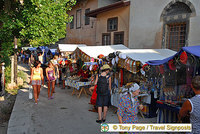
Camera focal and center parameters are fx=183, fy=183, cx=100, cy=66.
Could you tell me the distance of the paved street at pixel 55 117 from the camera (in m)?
5.09

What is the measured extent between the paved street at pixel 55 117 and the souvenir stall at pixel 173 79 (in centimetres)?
116

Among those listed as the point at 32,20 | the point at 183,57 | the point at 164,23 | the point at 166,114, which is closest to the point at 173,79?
the point at 166,114

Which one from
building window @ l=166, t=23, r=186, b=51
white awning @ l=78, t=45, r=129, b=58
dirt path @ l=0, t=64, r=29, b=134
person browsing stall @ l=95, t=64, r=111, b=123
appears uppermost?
building window @ l=166, t=23, r=186, b=51

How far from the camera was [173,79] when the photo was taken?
216 inches

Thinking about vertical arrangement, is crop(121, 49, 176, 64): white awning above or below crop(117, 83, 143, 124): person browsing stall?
above

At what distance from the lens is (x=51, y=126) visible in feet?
17.5

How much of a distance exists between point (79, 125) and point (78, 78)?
3.92 meters

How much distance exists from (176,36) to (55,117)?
684 centimetres

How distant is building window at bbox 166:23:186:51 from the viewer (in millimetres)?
8734

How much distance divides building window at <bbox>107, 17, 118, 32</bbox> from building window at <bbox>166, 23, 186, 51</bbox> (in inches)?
166

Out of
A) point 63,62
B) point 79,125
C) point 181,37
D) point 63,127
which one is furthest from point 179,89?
point 63,62

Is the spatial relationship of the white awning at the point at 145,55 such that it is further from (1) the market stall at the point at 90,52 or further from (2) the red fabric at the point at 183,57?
(1) the market stall at the point at 90,52

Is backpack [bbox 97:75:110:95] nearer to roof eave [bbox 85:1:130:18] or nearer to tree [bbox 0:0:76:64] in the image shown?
tree [bbox 0:0:76:64]

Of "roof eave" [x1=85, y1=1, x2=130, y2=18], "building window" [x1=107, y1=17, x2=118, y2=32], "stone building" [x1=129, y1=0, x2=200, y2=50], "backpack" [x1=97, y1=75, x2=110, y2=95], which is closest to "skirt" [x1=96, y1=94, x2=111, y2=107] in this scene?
"backpack" [x1=97, y1=75, x2=110, y2=95]
